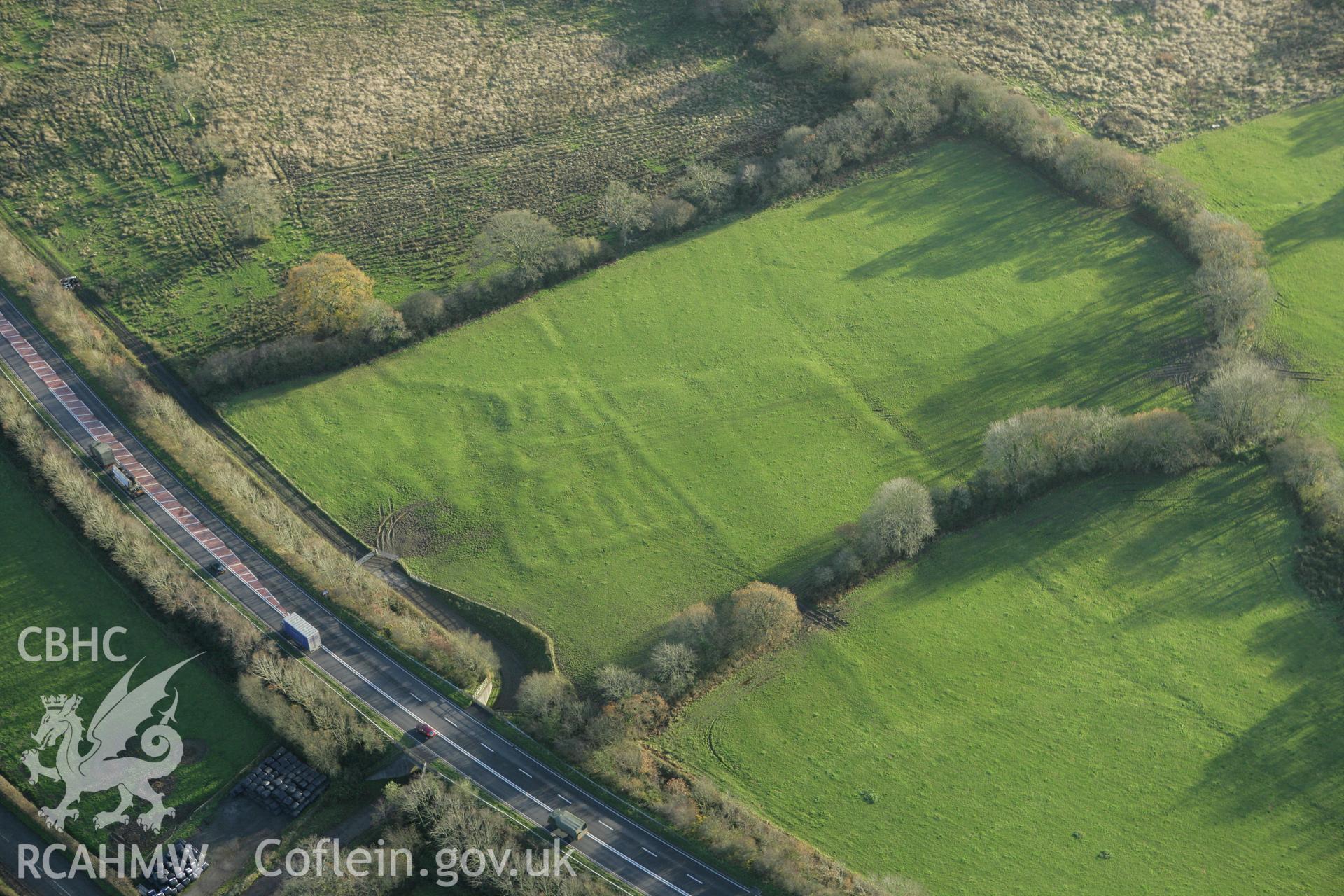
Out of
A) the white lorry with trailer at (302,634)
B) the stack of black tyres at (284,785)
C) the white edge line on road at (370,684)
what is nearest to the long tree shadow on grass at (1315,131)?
the white edge line on road at (370,684)

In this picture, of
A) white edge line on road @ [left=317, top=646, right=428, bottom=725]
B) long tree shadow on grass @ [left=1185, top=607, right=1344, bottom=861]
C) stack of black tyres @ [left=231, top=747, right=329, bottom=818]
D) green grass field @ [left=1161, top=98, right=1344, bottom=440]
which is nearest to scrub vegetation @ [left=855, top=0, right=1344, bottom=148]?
green grass field @ [left=1161, top=98, right=1344, bottom=440]

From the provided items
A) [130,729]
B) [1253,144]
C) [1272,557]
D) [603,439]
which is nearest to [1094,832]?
[1272,557]

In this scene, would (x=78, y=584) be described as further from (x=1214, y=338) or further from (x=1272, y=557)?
(x=1214, y=338)

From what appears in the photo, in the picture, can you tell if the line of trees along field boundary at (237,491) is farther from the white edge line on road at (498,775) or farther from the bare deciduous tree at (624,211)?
the bare deciduous tree at (624,211)

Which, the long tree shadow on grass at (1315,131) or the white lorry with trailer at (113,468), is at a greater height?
the long tree shadow on grass at (1315,131)

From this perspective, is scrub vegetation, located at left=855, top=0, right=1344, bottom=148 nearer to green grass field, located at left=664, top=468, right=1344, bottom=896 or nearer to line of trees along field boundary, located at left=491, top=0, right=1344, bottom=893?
line of trees along field boundary, located at left=491, top=0, right=1344, bottom=893
